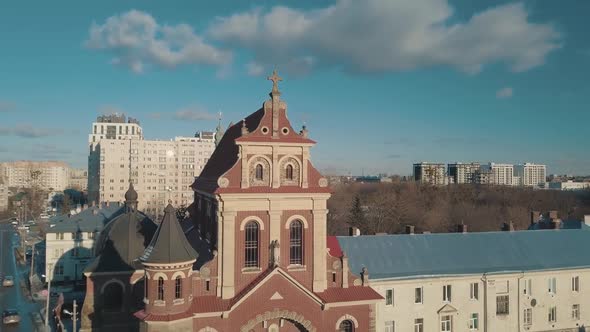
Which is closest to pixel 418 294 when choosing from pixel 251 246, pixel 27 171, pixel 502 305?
pixel 502 305

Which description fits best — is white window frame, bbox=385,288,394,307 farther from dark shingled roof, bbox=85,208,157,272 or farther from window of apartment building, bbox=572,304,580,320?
dark shingled roof, bbox=85,208,157,272

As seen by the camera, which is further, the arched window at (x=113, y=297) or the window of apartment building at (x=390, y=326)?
the window of apartment building at (x=390, y=326)

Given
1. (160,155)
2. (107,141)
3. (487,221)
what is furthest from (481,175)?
(107,141)

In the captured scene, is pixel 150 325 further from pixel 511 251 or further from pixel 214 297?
pixel 511 251

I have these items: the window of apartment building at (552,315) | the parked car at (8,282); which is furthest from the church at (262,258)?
the parked car at (8,282)

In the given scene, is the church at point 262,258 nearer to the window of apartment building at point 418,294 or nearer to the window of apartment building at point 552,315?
the window of apartment building at point 418,294

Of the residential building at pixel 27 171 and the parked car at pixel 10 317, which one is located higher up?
the residential building at pixel 27 171

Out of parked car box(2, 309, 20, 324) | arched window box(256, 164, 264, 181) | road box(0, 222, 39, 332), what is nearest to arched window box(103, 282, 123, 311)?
arched window box(256, 164, 264, 181)
